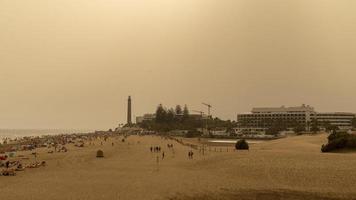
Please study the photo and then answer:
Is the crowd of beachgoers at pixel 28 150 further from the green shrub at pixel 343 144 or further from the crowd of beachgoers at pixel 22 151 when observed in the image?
the green shrub at pixel 343 144

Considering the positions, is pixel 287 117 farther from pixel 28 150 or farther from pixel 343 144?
pixel 343 144

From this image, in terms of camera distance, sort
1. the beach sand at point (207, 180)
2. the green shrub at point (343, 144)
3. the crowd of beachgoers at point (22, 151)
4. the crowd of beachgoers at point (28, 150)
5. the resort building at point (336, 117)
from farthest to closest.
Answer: the resort building at point (336, 117), the green shrub at point (343, 144), the crowd of beachgoers at point (28, 150), the crowd of beachgoers at point (22, 151), the beach sand at point (207, 180)

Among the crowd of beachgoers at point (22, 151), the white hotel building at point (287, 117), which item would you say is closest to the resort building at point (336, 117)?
the white hotel building at point (287, 117)

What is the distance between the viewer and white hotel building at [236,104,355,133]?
158 metres

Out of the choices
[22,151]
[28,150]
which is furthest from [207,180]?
[28,150]

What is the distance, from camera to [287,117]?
6358 inches

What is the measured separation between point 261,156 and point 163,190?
1342 centimetres

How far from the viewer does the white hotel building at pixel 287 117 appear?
6206 inches

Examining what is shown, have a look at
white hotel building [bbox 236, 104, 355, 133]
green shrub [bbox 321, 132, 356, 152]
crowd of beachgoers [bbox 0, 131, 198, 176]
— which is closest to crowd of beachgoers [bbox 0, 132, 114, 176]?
crowd of beachgoers [bbox 0, 131, 198, 176]

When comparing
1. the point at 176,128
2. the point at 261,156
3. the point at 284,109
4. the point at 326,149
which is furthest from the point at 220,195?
the point at 284,109

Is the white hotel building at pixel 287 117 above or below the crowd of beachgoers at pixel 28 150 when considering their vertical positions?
above

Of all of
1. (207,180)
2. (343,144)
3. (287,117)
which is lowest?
(207,180)

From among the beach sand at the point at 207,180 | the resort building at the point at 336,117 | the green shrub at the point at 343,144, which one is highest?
the resort building at the point at 336,117

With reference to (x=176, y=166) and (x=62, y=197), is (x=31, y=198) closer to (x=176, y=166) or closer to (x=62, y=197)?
(x=62, y=197)
